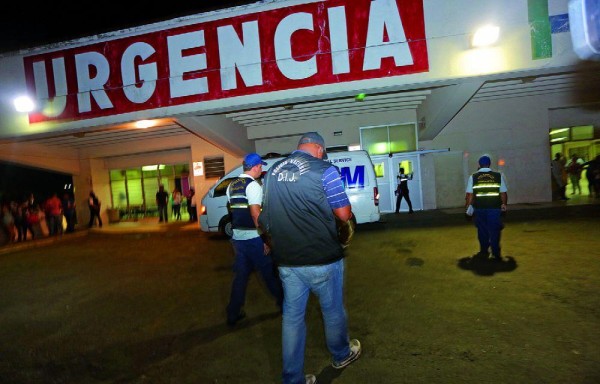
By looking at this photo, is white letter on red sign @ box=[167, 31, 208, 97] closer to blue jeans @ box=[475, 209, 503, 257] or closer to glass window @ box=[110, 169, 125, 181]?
blue jeans @ box=[475, 209, 503, 257]

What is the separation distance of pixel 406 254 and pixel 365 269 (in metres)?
1.34

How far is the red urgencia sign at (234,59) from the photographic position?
8.97m

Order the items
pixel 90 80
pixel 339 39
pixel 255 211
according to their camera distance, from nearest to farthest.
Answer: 1. pixel 255 211
2. pixel 339 39
3. pixel 90 80

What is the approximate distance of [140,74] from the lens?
1030 centimetres

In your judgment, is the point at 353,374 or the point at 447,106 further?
the point at 447,106

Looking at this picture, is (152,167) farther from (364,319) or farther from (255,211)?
(364,319)

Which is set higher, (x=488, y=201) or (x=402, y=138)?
(x=402, y=138)

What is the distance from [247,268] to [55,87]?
31.7ft

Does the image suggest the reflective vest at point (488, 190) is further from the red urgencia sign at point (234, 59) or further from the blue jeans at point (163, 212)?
the blue jeans at point (163, 212)

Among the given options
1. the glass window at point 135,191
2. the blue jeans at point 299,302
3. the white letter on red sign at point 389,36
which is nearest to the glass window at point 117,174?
the glass window at point 135,191

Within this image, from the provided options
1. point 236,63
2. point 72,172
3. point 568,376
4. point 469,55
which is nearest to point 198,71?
point 236,63

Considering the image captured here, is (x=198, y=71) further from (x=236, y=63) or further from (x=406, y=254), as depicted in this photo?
(x=406, y=254)

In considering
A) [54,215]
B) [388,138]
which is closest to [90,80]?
Answer: [54,215]

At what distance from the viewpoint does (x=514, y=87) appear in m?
12.1
